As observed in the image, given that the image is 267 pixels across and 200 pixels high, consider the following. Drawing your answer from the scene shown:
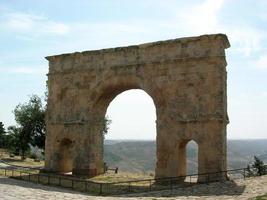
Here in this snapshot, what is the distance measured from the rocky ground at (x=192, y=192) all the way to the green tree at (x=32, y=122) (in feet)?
70.2

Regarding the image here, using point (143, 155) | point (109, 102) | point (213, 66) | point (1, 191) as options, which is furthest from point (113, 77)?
point (143, 155)

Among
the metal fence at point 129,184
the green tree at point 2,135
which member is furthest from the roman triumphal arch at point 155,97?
the green tree at point 2,135

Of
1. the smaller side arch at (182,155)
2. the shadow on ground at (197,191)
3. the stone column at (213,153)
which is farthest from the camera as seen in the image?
the smaller side arch at (182,155)

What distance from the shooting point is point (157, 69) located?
2575cm

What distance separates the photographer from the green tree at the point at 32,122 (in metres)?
42.9

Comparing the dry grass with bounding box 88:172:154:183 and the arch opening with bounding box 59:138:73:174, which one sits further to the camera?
the arch opening with bounding box 59:138:73:174

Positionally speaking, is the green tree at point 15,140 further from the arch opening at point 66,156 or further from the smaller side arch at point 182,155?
the smaller side arch at point 182,155

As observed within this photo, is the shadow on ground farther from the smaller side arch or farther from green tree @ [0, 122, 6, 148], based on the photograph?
green tree @ [0, 122, 6, 148]

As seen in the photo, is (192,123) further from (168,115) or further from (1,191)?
(1,191)

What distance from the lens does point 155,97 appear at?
25672 mm

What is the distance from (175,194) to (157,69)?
8770mm

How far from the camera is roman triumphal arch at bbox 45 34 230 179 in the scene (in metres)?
23.9

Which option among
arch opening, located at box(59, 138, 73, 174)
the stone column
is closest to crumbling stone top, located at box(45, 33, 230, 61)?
the stone column

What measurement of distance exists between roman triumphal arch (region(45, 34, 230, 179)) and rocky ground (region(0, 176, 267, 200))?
2137 mm
